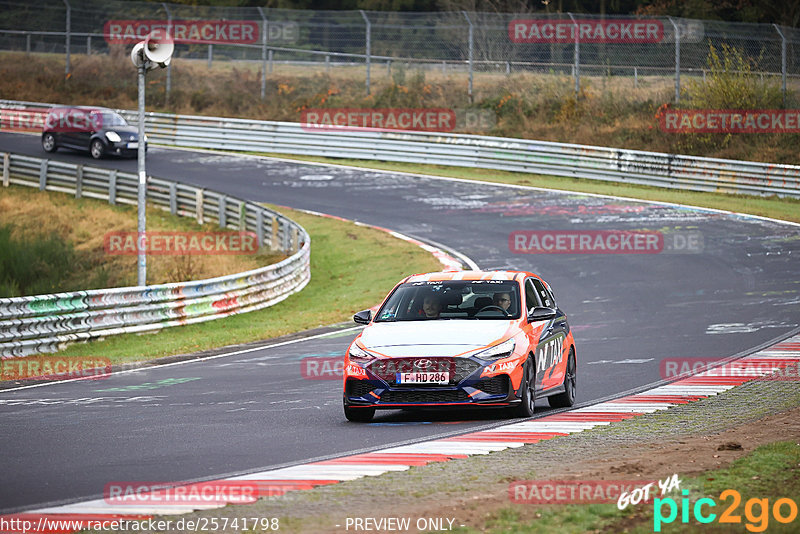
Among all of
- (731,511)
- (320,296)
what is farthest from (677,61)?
(731,511)

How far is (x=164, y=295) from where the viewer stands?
827 inches

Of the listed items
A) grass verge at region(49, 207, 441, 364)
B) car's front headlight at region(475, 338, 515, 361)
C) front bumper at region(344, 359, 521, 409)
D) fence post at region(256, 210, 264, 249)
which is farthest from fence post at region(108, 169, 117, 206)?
car's front headlight at region(475, 338, 515, 361)

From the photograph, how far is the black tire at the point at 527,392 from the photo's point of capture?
11.2 m

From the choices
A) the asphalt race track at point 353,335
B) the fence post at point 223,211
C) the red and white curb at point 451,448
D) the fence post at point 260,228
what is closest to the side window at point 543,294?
the asphalt race track at point 353,335

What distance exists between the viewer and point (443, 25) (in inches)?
1655

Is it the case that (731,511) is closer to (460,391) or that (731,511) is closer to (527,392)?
(460,391)

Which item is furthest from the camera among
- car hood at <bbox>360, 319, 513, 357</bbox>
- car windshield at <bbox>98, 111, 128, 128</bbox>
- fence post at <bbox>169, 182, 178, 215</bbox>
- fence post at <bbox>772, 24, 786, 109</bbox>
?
car windshield at <bbox>98, 111, 128, 128</bbox>

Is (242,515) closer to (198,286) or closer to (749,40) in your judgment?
(198,286)

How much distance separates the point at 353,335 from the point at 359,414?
8428 millimetres

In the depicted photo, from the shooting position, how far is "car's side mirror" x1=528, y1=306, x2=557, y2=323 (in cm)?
1179

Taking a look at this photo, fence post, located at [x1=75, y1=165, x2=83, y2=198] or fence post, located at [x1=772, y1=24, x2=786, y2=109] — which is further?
fence post, located at [x1=75, y1=165, x2=83, y2=198]

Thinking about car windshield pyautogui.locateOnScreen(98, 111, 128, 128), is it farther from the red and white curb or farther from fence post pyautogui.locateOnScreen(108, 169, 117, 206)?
the red and white curb

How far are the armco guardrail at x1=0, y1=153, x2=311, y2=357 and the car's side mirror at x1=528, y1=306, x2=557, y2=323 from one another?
9319mm

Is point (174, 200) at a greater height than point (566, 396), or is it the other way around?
point (566, 396)
